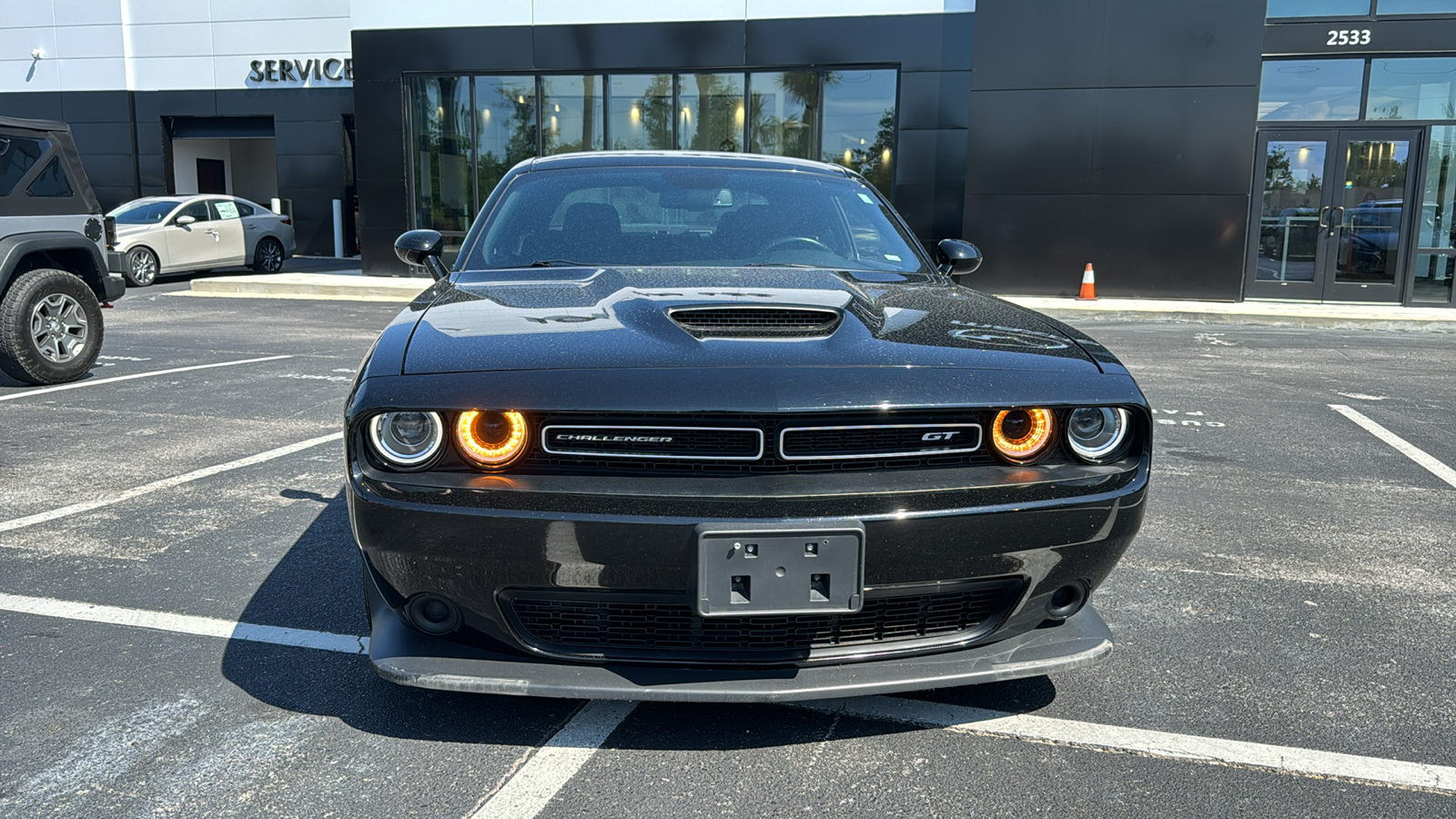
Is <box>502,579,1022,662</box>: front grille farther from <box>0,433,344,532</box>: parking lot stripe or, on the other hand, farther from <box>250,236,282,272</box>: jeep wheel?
<box>250,236,282,272</box>: jeep wheel

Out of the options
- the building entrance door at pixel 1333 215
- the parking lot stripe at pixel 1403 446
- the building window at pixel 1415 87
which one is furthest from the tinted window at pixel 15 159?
the building window at pixel 1415 87

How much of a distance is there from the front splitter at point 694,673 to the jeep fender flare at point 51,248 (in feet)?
20.3

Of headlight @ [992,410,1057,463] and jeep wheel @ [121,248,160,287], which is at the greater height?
headlight @ [992,410,1057,463]

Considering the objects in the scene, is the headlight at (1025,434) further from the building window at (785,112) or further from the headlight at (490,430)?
the building window at (785,112)

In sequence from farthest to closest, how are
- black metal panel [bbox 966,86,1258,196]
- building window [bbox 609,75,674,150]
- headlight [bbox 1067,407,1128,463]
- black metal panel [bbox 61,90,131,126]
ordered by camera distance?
black metal panel [bbox 61,90,131,126]
building window [bbox 609,75,674,150]
black metal panel [bbox 966,86,1258,196]
headlight [bbox 1067,407,1128,463]

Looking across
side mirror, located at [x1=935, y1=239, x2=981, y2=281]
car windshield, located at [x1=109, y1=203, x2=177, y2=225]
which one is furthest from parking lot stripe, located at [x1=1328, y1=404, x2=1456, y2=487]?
car windshield, located at [x1=109, y1=203, x2=177, y2=225]

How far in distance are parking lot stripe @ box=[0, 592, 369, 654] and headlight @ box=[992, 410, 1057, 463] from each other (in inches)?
73.3

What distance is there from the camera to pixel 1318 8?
14180mm

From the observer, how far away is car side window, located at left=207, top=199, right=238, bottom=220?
57.3ft

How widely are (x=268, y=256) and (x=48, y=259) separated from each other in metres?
11.5

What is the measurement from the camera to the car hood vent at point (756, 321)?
2.55 m

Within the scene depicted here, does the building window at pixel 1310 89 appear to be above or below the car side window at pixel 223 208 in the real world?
above

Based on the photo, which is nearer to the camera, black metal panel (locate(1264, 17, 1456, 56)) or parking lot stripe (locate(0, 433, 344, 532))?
parking lot stripe (locate(0, 433, 344, 532))

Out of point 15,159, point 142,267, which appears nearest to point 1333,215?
point 15,159
